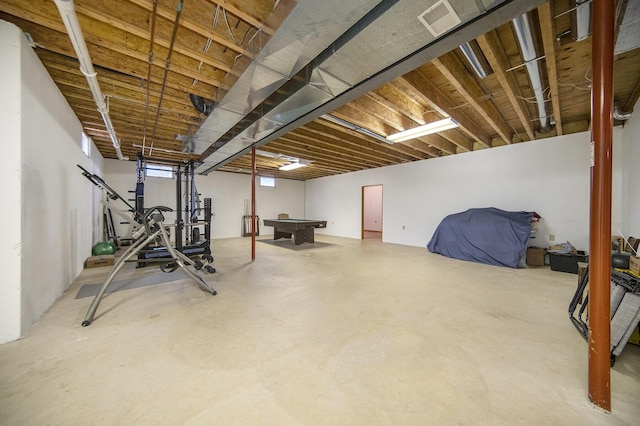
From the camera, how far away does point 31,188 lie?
2.08 metres

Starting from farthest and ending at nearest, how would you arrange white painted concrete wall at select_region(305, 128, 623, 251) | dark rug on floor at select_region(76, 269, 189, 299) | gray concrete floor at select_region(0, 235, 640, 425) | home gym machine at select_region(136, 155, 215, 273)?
white painted concrete wall at select_region(305, 128, 623, 251)
home gym machine at select_region(136, 155, 215, 273)
dark rug on floor at select_region(76, 269, 189, 299)
gray concrete floor at select_region(0, 235, 640, 425)

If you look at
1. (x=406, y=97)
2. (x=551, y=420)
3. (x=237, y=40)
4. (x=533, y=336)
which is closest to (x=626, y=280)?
(x=533, y=336)

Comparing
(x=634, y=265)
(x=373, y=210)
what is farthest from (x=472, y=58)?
(x=373, y=210)

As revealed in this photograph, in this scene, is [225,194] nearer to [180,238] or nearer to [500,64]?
[180,238]

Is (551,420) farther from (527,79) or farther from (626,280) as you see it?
(527,79)

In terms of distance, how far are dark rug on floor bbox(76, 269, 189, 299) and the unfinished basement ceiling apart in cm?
242

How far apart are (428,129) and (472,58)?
1641 mm

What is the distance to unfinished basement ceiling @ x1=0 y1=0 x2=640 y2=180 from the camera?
1.63 metres

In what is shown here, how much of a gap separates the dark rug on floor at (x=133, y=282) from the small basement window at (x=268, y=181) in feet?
20.3

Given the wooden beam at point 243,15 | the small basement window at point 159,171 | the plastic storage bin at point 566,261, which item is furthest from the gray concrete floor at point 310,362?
the small basement window at point 159,171

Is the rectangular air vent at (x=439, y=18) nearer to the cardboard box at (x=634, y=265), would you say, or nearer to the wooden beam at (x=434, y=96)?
Answer: the wooden beam at (x=434, y=96)

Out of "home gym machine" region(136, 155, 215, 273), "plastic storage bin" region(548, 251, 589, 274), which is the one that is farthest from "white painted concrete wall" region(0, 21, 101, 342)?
"plastic storage bin" region(548, 251, 589, 274)

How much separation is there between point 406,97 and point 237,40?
8.18ft

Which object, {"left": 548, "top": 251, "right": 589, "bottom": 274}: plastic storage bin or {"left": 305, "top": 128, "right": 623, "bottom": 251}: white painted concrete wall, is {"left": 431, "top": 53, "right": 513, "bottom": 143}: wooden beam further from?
Result: {"left": 548, "top": 251, "right": 589, "bottom": 274}: plastic storage bin
